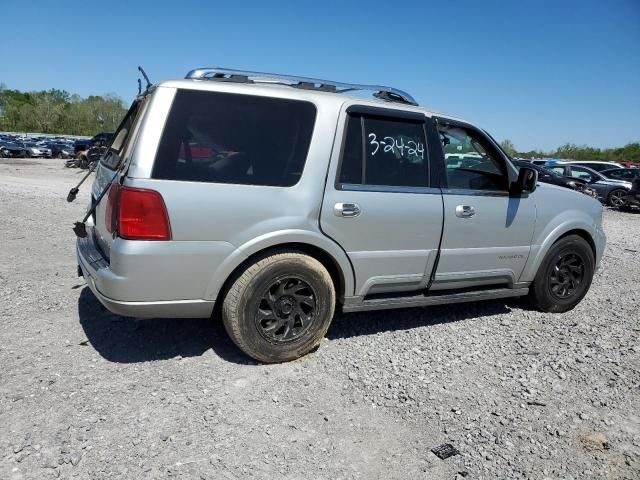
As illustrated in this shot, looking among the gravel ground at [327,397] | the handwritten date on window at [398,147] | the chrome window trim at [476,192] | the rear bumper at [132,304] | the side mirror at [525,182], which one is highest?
the handwritten date on window at [398,147]

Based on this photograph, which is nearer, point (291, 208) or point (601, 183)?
point (291, 208)

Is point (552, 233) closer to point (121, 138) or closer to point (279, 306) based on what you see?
point (279, 306)

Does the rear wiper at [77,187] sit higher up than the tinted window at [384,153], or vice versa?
the tinted window at [384,153]

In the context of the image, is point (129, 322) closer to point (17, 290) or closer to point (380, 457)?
point (17, 290)

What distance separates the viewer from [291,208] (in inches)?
133

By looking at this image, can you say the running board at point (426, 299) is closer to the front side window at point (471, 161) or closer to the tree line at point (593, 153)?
the front side window at point (471, 161)

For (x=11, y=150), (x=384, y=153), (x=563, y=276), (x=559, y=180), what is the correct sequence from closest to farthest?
(x=384, y=153), (x=563, y=276), (x=559, y=180), (x=11, y=150)

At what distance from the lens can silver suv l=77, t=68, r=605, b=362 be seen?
3.11m

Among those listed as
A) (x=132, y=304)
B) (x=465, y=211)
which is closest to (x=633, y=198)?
(x=465, y=211)

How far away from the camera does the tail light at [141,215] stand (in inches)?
118

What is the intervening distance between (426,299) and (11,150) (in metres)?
43.8

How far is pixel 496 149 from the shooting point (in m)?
4.46

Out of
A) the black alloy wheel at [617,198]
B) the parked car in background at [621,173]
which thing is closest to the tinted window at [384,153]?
the black alloy wheel at [617,198]

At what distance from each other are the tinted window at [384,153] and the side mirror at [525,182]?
99 cm
